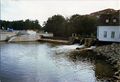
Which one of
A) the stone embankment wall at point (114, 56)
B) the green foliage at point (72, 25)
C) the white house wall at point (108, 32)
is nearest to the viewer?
the stone embankment wall at point (114, 56)

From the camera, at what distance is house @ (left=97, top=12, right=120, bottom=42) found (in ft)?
77.7

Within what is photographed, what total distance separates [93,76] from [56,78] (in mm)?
1729

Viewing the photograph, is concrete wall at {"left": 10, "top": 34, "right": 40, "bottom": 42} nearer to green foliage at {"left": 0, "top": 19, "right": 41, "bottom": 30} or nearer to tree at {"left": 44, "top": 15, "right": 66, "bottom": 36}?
tree at {"left": 44, "top": 15, "right": 66, "bottom": 36}

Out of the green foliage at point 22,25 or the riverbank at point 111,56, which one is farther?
the green foliage at point 22,25

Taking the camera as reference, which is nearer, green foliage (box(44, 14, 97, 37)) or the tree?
green foliage (box(44, 14, 97, 37))

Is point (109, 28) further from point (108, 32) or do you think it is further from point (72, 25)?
point (72, 25)

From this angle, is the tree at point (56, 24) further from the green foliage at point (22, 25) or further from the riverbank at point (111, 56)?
the riverbank at point (111, 56)

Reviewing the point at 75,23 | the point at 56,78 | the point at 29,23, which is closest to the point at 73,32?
the point at 75,23

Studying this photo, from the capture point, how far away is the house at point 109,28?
23672mm

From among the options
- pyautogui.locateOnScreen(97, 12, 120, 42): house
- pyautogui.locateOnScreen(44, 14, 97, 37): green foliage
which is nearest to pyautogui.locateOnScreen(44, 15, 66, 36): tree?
pyautogui.locateOnScreen(44, 14, 97, 37): green foliage

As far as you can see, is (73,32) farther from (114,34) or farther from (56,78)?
(56,78)

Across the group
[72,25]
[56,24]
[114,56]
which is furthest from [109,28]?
[56,24]

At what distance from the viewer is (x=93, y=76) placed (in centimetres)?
1079

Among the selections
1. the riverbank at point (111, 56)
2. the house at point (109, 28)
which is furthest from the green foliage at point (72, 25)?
the riverbank at point (111, 56)
